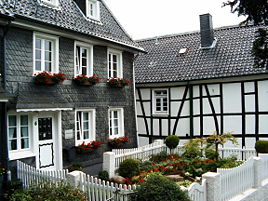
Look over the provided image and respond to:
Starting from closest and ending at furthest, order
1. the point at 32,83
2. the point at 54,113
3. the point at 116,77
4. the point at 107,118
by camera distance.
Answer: the point at 32,83, the point at 54,113, the point at 107,118, the point at 116,77

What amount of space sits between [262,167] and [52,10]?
32.7ft

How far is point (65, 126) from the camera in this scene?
11438 millimetres

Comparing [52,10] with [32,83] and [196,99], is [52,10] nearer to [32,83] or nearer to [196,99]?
[32,83]

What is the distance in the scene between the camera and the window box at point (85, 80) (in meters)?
11.9

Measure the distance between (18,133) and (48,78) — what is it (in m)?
2.17

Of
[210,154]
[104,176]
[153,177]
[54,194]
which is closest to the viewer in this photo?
[153,177]

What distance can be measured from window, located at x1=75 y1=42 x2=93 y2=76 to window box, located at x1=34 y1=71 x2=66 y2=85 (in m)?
1.53

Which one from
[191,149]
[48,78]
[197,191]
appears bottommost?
[197,191]

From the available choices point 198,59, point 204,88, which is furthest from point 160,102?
point 198,59

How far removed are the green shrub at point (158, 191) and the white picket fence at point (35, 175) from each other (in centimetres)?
245

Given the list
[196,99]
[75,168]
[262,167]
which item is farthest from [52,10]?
[262,167]

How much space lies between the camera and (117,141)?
13.7 m

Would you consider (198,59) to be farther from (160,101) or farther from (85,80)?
(85,80)

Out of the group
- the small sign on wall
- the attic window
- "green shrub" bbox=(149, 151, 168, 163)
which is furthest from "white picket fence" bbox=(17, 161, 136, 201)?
the attic window
